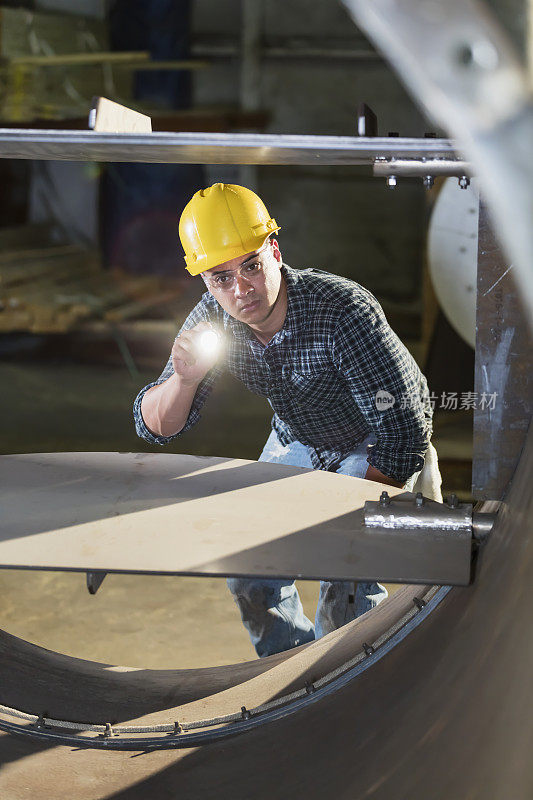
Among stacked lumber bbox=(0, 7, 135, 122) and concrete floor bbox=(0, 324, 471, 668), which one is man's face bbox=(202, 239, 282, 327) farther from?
stacked lumber bbox=(0, 7, 135, 122)

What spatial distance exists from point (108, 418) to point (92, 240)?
11.7 ft

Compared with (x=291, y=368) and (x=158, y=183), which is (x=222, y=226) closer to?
(x=291, y=368)

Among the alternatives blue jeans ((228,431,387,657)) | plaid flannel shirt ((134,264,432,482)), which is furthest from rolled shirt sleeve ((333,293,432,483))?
blue jeans ((228,431,387,657))

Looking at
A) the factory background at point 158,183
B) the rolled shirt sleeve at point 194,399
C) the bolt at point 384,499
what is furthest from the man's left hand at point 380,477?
the factory background at point 158,183

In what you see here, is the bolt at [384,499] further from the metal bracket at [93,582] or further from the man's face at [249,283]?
the man's face at [249,283]

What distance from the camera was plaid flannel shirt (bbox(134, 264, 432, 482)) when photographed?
2410 millimetres

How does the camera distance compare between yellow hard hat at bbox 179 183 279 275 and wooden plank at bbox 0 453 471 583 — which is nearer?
wooden plank at bbox 0 453 471 583

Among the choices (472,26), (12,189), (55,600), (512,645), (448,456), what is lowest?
(55,600)

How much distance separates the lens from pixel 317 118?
9.04 metres

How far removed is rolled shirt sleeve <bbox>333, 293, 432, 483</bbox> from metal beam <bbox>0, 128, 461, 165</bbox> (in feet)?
3.00

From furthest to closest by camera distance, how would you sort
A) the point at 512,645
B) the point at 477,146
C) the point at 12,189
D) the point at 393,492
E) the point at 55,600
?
1. the point at 12,189
2. the point at 55,600
3. the point at 393,492
4. the point at 512,645
5. the point at 477,146

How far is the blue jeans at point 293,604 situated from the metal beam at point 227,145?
50.0 inches

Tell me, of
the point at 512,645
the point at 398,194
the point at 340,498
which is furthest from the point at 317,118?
the point at 512,645

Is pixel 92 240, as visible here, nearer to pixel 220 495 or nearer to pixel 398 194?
pixel 398 194
